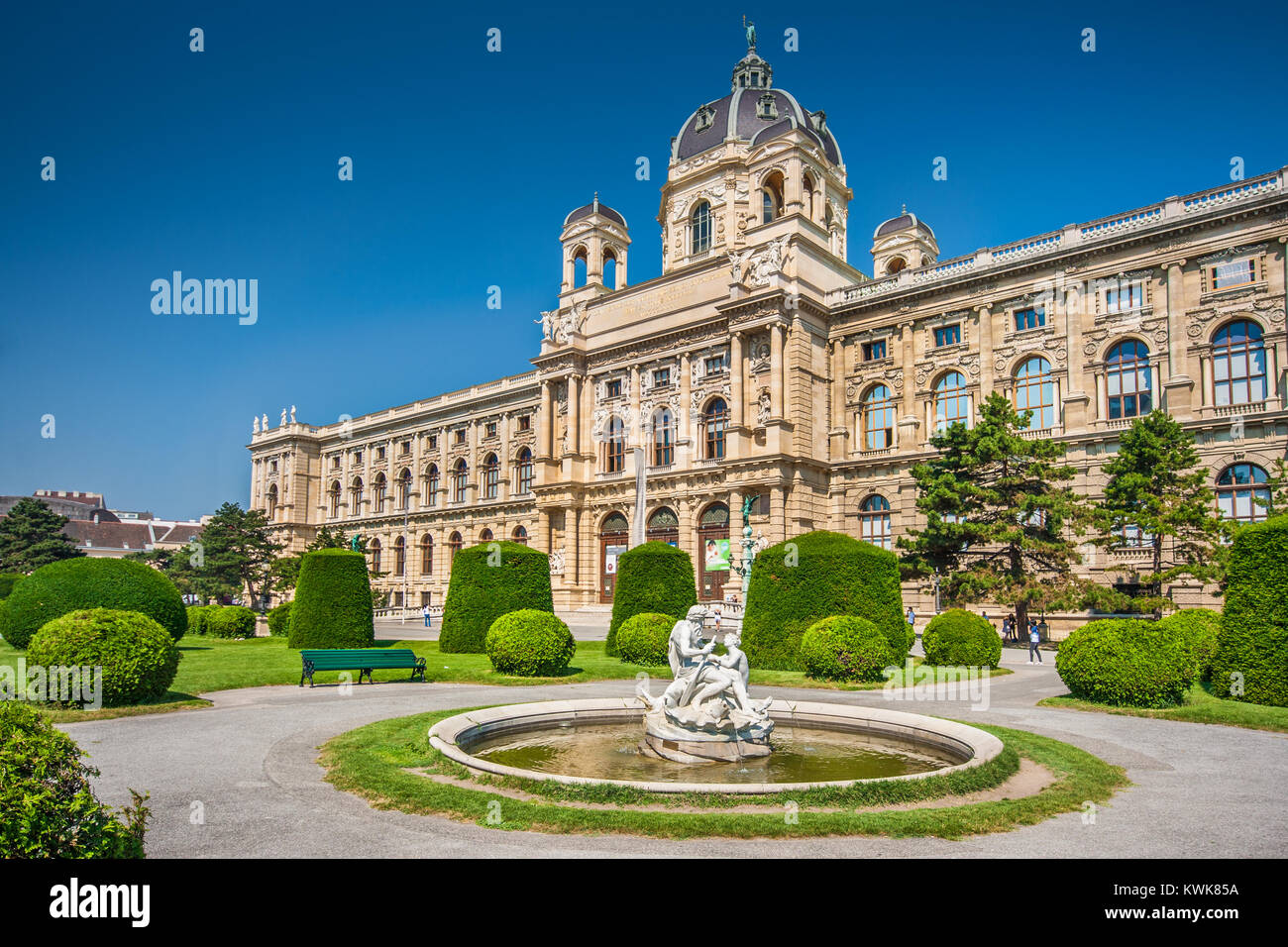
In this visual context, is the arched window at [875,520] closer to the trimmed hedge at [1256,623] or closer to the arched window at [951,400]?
the arched window at [951,400]

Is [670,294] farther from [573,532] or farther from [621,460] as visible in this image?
[573,532]

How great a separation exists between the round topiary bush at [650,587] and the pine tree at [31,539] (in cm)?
5387

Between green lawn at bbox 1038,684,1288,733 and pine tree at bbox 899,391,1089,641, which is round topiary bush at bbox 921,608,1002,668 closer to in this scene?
green lawn at bbox 1038,684,1288,733

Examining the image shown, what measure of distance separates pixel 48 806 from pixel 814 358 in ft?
149

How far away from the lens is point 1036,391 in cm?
4109

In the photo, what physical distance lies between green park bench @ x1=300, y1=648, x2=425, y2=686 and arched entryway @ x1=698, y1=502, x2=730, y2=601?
90.1 ft

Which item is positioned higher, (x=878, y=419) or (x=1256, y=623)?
(x=878, y=419)

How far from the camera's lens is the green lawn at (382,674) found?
19469mm

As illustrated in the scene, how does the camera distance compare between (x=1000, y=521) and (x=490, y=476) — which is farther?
(x=490, y=476)

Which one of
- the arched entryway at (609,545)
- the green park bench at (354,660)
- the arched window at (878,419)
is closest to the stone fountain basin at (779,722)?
the green park bench at (354,660)

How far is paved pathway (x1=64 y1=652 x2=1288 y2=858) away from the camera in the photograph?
24.3 feet

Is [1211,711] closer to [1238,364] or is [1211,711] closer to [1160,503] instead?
[1160,503]

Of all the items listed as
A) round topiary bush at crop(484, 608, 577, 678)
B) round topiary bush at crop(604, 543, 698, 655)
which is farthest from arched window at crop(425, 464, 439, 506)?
round topiary bush at crop(484, 608, 577, 678)

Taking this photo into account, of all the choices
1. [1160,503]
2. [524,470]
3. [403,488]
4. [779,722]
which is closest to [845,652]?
[779,722]
